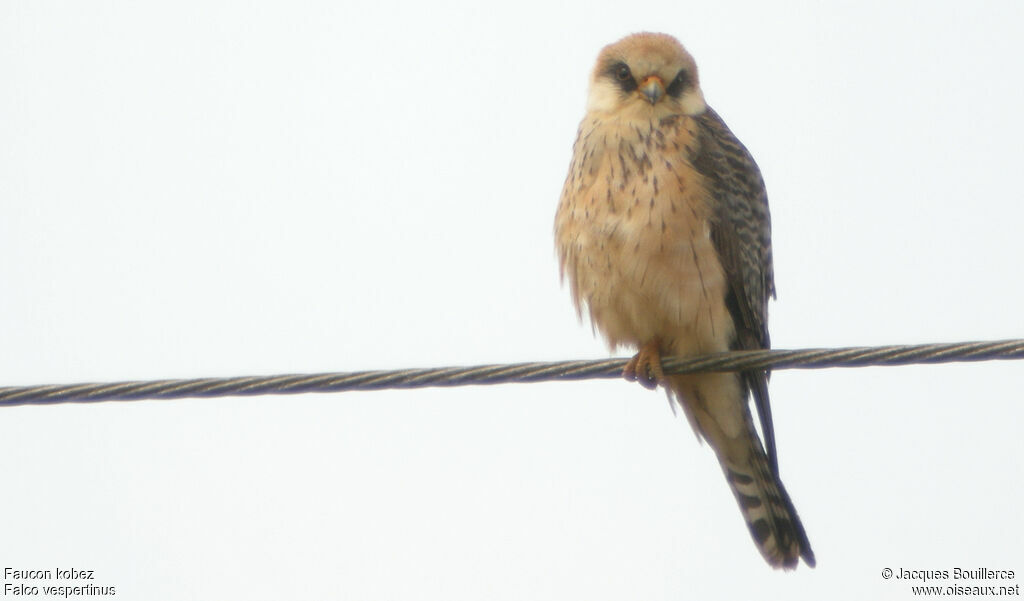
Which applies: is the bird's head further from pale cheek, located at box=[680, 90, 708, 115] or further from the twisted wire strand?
the twisted wire strand

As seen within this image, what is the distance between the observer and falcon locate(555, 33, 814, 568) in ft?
17.1

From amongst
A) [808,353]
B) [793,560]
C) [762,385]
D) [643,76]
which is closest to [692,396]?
[762,385]

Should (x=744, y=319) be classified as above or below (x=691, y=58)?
below

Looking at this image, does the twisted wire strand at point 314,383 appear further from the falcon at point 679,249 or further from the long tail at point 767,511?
the long tail at point 767,511

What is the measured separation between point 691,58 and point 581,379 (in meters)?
2.38

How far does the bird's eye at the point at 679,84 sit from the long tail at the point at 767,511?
145cm

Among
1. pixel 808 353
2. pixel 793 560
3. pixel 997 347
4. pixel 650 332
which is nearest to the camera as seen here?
pixel 997 347

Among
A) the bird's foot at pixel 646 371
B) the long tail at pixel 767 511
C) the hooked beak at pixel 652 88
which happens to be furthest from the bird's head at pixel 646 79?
the long tail at pixel 767 511

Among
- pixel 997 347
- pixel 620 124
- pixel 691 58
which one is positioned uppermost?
pixel 691 58

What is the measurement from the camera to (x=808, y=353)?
398 cm

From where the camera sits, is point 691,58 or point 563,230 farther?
point 691,58

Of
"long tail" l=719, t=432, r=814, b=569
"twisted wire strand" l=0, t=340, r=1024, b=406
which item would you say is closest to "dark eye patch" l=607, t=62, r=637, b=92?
"long tail" l=719, t=432, r=814, b=569

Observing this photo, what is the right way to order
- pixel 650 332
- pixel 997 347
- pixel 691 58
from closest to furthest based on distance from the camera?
pixel 997 347
pixel 650 332
pixel 691 58

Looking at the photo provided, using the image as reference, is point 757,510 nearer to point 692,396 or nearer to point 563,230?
point 692,396
